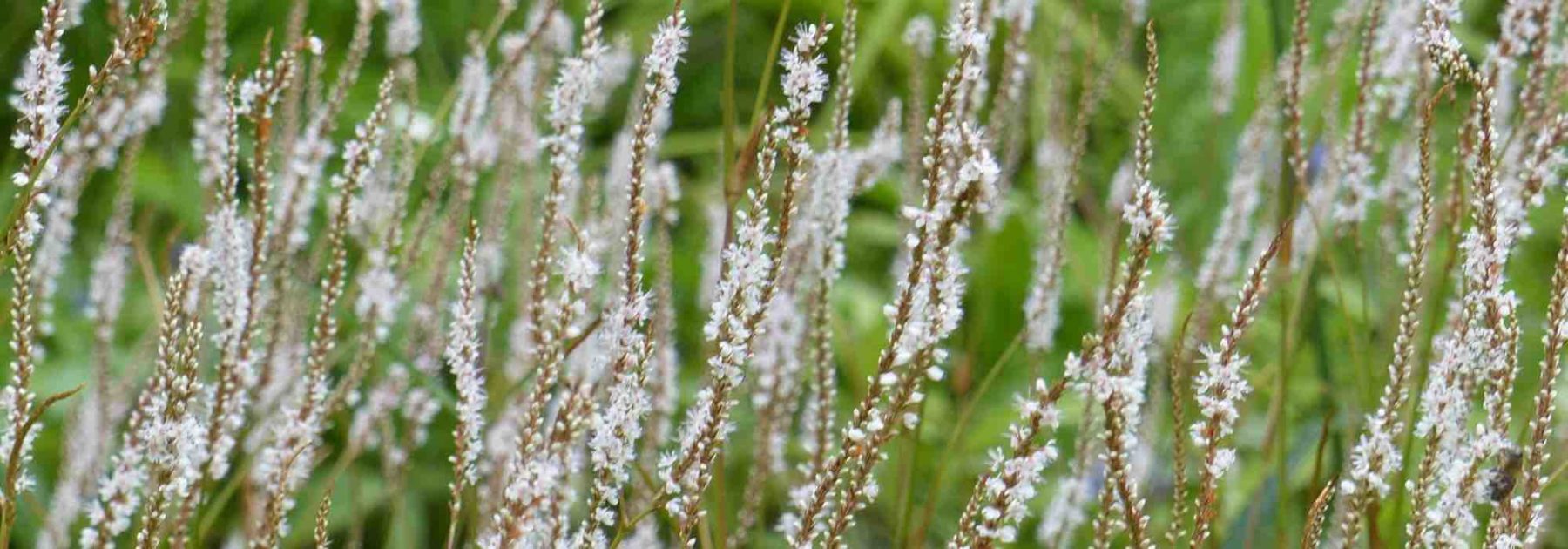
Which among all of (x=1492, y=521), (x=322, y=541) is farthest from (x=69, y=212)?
(x=1492, y=521)

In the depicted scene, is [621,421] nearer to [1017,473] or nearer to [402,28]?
[1017,473]

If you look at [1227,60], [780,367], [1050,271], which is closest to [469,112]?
[780,367]

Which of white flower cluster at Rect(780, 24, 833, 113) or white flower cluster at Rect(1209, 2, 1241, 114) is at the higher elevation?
white flower cluster at Rect(1209, 2, 1241, 114)

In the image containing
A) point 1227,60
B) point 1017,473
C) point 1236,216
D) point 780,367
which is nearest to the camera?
point 1017,473

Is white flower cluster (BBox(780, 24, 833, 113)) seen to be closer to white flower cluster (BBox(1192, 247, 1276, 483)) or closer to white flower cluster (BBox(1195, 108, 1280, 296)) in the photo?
white flower cluster (BBox(1192, 247, 1276, 483))

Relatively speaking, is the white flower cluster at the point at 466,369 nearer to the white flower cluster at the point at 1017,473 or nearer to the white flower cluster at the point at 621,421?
the white flower cluster at the point at 621,421

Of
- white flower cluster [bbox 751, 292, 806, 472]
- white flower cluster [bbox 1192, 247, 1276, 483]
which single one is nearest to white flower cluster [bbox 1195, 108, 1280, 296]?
white flower cluster [bbox 751, 292, 806, 472]

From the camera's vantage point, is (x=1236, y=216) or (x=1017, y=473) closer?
(x=1017, y=473)

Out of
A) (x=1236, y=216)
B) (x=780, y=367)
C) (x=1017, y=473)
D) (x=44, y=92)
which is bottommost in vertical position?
(x=1017, y=473)

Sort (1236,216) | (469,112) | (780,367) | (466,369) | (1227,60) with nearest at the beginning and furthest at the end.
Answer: (466,369)
(469,112)
(780,367)
(1236,216)
(1227,60)

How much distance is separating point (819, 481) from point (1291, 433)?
1653mm

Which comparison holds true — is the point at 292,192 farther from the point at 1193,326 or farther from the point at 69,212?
the point at 1193,326

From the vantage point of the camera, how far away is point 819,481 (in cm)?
79

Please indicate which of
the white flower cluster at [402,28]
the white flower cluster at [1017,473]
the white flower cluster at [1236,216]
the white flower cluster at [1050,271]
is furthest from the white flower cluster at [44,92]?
the white flower cluster at [1236,216]
